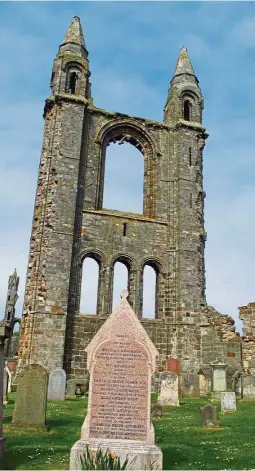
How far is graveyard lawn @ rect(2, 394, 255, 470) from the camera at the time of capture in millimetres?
6266

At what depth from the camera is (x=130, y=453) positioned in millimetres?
5484

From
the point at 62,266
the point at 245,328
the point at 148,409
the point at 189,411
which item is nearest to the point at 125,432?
the point at 148,409

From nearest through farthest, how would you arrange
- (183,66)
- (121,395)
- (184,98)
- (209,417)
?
(121,395) < (209,417) < (184,98) < (183,66)

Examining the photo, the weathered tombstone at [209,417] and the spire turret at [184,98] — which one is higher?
the spire turret at [184,98]

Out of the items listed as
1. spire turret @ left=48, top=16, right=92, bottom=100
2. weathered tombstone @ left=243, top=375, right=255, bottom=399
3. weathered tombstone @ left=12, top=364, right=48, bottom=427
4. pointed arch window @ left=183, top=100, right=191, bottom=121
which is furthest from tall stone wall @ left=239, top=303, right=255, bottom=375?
spire turret @ left=48, top=16, right=92, bottom=100

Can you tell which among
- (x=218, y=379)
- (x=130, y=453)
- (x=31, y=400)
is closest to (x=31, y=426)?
(x=31, y=400)

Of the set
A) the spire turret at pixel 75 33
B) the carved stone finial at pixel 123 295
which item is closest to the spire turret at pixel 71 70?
the spire turret at pixel 75 33

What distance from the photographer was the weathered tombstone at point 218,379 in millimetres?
14812

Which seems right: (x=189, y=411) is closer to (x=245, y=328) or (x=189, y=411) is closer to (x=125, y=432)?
(x=125, y=432)

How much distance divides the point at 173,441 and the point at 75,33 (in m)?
20.0

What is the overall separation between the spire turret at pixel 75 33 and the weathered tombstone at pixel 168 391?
1651cm

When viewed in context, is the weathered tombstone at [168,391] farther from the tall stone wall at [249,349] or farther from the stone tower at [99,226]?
the tall stone wall at [249,349]

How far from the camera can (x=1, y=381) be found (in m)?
6.45

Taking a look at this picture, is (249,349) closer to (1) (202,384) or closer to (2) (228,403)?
(1) (202,384)
